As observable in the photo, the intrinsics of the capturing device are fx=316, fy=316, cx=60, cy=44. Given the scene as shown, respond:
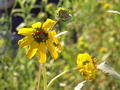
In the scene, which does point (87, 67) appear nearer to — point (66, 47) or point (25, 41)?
point (25, 41)

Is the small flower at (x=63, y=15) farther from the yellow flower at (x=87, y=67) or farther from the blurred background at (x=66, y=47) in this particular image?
the blurred background at (x=66, y=47)

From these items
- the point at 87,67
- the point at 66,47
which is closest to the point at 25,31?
the point at 87,67

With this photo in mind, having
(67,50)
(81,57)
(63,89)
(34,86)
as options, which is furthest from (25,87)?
(81,57)

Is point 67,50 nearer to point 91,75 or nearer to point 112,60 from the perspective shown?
point 112,60

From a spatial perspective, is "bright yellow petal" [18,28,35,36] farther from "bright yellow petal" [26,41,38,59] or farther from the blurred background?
the blurred background

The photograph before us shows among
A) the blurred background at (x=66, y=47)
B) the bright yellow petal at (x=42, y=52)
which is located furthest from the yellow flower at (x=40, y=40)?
the blurred background at (x=66, y=47)

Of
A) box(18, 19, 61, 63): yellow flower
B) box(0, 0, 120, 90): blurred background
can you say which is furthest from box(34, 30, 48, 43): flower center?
box(0, 0, 120, 90): blurred background
